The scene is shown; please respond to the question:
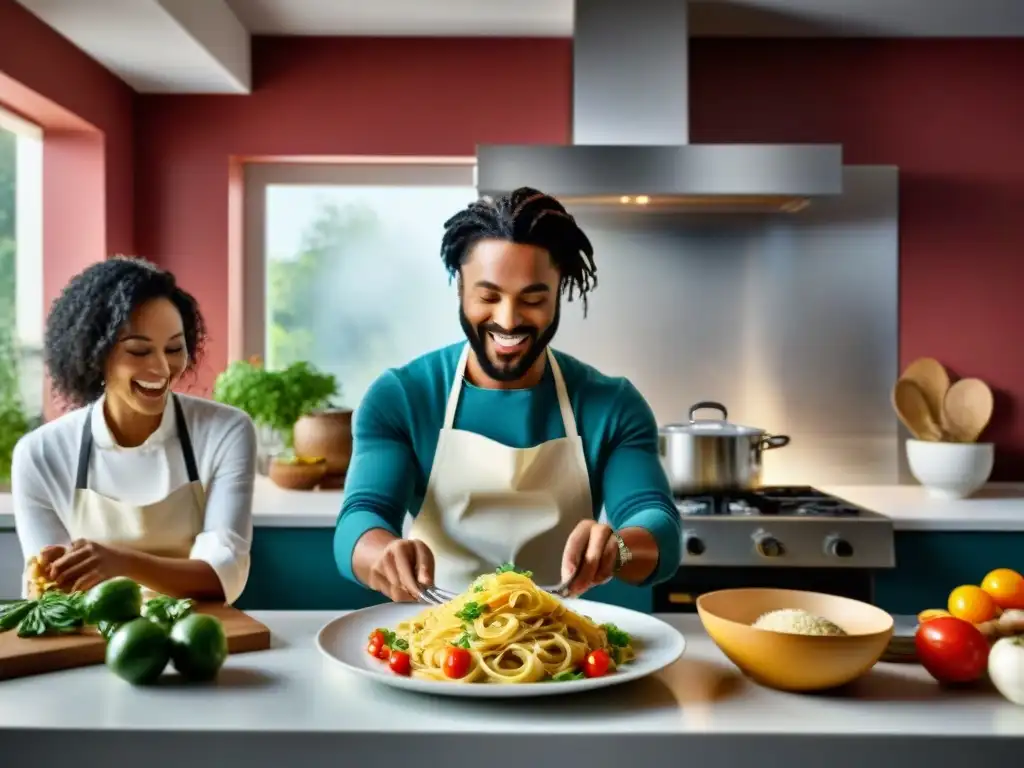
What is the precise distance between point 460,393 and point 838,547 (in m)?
1.40

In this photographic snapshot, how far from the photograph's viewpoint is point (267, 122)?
145 inches

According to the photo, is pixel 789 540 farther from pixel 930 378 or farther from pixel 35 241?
pixel 35 241

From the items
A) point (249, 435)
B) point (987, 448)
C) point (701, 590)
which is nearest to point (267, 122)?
point (249, 435)

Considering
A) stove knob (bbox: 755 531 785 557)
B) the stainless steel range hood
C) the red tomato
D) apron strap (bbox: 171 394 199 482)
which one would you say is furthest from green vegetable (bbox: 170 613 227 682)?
the stainless steel range hood

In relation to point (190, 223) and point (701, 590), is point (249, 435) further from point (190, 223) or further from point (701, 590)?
point (190, 223)

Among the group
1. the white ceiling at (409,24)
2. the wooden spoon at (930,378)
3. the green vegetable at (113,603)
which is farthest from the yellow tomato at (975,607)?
the white ceiling at (409,24)

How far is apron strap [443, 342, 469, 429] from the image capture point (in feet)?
6.23

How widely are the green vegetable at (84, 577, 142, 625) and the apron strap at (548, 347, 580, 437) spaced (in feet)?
2.74

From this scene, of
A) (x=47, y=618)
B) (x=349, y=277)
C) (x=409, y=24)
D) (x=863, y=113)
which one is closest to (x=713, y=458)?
(x=863, y=113)

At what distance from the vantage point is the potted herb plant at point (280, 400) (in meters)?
3.27

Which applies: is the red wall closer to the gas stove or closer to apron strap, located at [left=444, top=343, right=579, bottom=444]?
the gas stove

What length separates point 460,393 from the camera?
1924 mm

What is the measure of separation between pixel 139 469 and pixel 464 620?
980mm

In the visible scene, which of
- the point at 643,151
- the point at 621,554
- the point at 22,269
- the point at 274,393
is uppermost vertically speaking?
the point at 643,151
